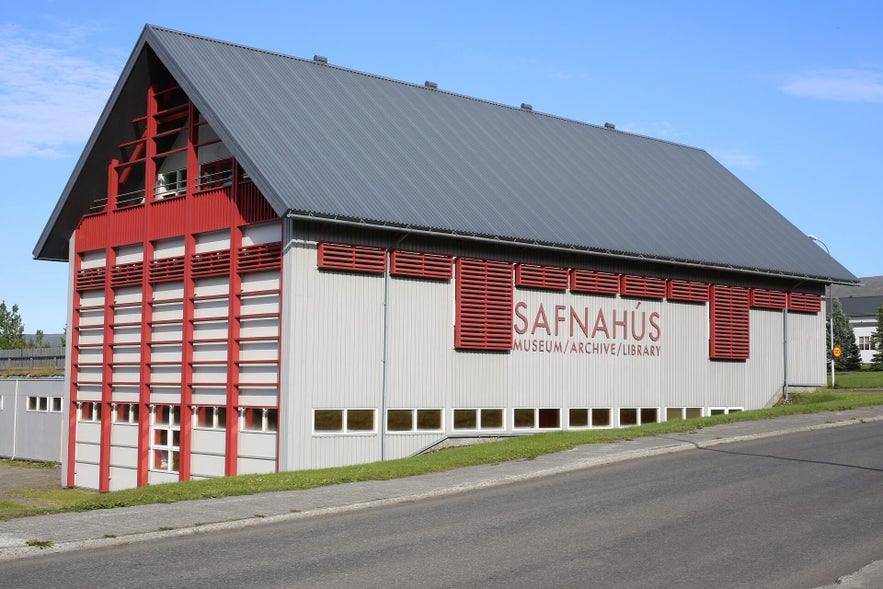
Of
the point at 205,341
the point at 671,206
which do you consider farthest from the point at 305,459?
the point at 671,206

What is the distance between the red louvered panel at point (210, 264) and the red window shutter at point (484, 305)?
641cm

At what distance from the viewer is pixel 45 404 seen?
142ft

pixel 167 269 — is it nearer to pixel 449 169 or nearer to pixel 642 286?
pixel 449 169

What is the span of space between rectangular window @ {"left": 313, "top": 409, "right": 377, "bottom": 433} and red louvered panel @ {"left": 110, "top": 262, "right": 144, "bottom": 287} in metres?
8.79

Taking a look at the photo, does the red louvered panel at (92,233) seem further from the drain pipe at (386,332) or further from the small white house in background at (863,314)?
the small white house in background at (863,314)

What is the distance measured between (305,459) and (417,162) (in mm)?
9775

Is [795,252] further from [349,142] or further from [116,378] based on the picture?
[116,378]

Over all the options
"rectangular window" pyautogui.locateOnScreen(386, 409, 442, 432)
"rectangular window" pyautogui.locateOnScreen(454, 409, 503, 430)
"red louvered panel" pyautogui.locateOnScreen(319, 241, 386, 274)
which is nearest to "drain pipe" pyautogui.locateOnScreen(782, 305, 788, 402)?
"rectangular window" pyautogui.locateOnScreen(454, 409, 503, 430)

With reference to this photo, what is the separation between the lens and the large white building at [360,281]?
27703 mm

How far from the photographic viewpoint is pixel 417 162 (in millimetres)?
31734

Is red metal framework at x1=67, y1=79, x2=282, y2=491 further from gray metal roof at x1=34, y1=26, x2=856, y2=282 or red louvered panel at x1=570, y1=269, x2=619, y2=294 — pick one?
red louvered panel at x1=570, y1=269, x2=619, y2=294

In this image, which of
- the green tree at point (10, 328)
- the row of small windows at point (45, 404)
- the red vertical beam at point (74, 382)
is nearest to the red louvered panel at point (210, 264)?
the red vertical beam at point (74, 382)

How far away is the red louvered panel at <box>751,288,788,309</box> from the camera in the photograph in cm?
3856

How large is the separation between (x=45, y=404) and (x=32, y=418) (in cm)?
102
